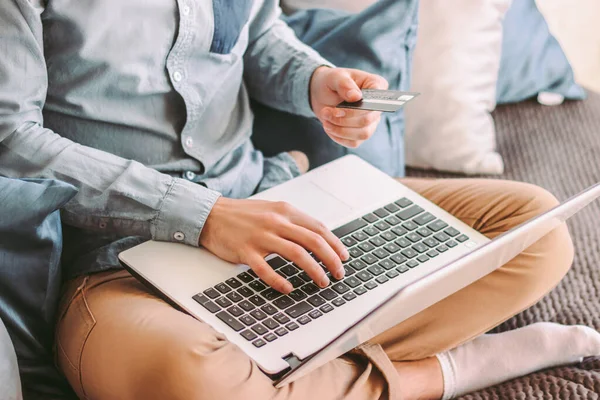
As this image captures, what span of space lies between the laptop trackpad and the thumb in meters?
0.14

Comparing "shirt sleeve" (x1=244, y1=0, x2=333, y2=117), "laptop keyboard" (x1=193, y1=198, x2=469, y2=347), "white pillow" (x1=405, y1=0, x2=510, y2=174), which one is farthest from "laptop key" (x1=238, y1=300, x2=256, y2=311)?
"white pillow" (x1=405, y1=0, x2=510, y2=174)

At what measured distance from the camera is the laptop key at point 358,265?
36.7 inches

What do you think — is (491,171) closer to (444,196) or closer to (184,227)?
(444,196)

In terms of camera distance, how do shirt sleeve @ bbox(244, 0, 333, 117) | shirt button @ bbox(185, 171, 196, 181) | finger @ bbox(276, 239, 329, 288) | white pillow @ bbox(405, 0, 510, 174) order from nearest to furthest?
finger @ bbox(276, 239, 329, 288) < shirt button @ bbox(185, 171, 196, 181) < shirt sleeve @ bbox(244, 0, 333, 117) < white pillow @ bbox(405, 0, 510, 174)

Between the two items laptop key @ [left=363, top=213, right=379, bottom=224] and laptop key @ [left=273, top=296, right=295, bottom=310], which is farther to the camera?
laptop key @ [left=363, top=213, right=379, bottom=224]

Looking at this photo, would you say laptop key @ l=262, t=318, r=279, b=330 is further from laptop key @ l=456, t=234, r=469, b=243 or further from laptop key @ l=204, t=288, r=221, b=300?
laptop key @ l=456, t=234, r=469, b=243

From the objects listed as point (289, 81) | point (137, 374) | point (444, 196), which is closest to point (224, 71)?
point (289, 81)

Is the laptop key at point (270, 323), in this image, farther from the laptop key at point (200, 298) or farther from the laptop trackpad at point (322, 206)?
the laptop trackpad at point (322, 206)

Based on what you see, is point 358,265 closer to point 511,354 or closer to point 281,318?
point 281,318

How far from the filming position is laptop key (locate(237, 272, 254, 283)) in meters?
0.90

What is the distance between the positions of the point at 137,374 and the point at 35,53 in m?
0.40

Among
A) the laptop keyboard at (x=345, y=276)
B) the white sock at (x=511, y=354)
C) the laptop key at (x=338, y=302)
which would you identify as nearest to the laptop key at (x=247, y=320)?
the laptop keyboard at (x=345, y=276)

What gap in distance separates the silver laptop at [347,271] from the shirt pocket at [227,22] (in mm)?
224

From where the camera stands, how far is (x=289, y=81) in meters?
1.18
